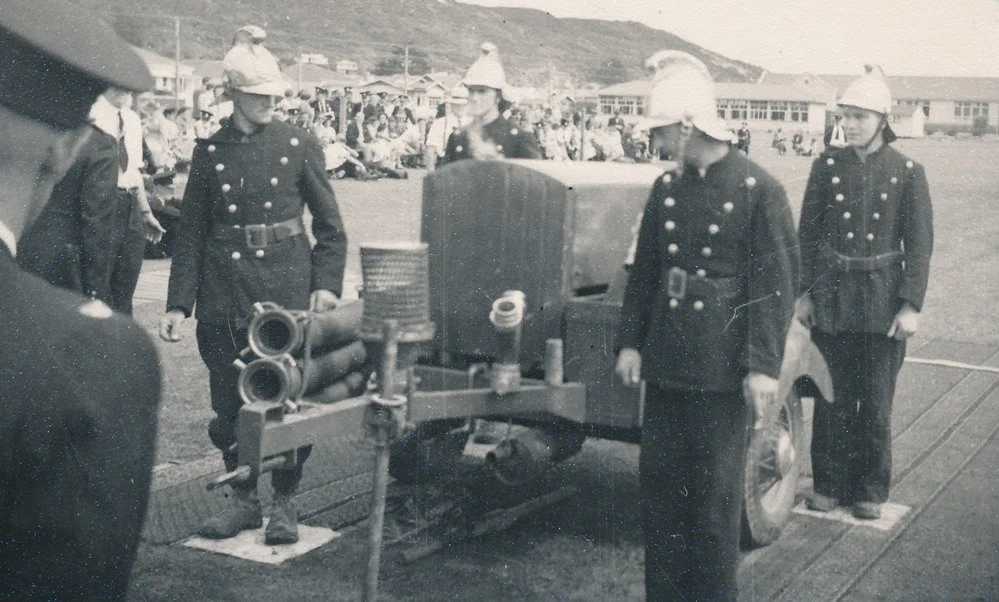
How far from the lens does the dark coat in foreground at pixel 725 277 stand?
3.80 meters

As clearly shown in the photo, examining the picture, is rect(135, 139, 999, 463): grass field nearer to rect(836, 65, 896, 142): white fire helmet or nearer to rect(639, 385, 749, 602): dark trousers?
rect(836, 65, 896, 142): white fire helmet

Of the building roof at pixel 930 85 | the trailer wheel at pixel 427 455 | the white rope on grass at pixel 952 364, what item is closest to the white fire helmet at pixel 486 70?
the building roof at pixel 930 85

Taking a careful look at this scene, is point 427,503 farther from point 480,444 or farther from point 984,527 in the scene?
point 984,527

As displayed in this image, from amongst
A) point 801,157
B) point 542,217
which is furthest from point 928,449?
point 542,217

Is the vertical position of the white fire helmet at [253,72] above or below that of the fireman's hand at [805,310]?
above

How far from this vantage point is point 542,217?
465 cm

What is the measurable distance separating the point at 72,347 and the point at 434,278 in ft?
12.1

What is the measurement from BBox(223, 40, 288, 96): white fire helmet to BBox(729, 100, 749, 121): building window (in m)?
1.71

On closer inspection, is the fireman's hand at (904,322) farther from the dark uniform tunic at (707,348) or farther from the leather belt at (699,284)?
the leather belt at (699,284)

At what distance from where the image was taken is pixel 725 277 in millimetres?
3863

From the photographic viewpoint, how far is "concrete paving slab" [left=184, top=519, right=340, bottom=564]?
4.56 m

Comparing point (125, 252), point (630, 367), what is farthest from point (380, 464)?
point (125, 252)

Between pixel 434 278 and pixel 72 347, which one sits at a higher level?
pixel 72 347

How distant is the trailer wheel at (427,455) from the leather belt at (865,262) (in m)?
1.82
